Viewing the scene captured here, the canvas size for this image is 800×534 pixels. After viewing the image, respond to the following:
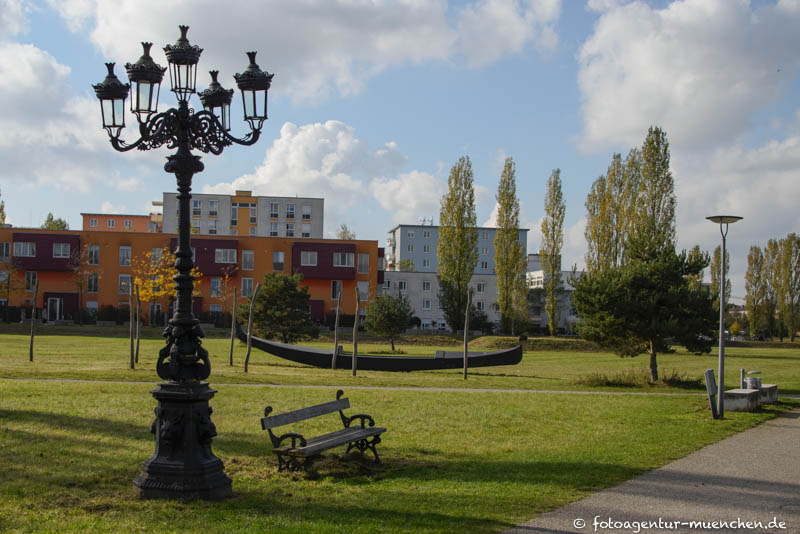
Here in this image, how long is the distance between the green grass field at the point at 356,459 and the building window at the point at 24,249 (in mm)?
49287

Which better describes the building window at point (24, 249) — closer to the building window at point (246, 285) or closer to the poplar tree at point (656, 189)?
the building window at point (246, 285)

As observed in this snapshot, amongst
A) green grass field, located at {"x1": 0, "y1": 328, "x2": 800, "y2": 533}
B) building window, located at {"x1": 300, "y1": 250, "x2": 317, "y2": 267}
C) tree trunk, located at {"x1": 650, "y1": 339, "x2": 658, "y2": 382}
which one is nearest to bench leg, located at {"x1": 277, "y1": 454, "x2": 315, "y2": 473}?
green grass field, located at {"x1": 0, "y1": 328, "x2": 800, "y2": 533}

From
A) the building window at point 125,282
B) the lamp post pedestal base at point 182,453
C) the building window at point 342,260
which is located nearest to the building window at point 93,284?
the building window at point 125,282

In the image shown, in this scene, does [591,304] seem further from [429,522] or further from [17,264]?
[17,264]

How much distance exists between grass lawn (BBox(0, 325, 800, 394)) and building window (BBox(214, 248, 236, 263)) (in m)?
11.8

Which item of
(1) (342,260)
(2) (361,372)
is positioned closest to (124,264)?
(1) (342,260)

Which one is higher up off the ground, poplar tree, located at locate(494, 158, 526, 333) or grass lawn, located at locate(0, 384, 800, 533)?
poplar tree, located at locate(494, 158, 526, 333)

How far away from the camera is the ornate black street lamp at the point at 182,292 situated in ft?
24.4

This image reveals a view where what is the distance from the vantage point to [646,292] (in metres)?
22.5

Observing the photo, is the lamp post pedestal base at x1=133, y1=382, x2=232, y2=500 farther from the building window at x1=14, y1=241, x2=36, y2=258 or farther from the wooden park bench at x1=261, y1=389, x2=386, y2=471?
the building window at x1=14, y1=241, x2=36, y2=258

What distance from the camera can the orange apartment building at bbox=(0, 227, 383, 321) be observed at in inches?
2511

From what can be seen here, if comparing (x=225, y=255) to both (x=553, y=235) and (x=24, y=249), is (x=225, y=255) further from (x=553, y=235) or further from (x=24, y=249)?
(x=553, y=235)

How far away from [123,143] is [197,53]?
1353 mm

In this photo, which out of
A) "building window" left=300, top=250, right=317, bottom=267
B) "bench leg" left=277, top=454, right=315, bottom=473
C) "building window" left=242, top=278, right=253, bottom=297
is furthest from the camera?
"building window" left=300, top=250, right=317, bottom=267
